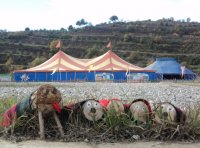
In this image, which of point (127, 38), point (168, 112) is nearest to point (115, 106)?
point (168, 112)

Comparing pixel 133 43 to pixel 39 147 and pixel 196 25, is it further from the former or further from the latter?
pixel 39 147

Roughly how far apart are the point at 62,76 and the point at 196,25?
51658 millimetres

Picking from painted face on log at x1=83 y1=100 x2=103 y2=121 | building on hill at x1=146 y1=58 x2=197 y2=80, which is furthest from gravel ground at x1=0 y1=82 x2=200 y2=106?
building on hill at x1=146 y1=58 x2=197 y2=80

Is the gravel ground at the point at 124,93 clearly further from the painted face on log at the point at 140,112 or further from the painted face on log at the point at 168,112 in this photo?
→ the painted face on log at the point at 168,112

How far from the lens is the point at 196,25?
75062 mm

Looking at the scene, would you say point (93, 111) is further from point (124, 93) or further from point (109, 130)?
point (124, 93)

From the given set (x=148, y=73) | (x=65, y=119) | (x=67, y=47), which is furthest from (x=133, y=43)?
(x=65, y=119)

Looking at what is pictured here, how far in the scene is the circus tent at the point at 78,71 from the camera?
2877 centimetres

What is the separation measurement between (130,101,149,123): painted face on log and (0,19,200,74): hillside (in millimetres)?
45054

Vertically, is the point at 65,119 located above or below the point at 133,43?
below

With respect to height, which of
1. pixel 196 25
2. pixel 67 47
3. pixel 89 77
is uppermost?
pixel 196 25

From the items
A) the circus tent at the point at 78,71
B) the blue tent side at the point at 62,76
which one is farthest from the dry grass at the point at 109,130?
the blue tent side at the point at 62,76

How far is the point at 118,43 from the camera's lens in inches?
2507

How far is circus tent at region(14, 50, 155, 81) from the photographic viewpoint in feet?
94.4
